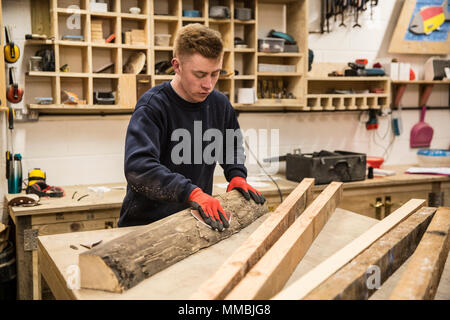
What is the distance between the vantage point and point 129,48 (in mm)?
3117

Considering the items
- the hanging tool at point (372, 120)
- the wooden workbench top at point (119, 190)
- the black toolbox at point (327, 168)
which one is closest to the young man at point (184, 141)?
the wooden workbench top at point (119, 190)

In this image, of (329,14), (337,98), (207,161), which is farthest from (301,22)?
(207,161)

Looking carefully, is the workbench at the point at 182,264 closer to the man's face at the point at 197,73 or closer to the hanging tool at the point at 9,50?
the man's face at the point at 197,73

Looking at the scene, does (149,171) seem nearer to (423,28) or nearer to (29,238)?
(29,238)

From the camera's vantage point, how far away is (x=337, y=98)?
12.1 feet

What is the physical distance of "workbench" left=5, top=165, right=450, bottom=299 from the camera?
262 cm

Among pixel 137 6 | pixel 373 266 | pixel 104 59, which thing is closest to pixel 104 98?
pixel 104 59

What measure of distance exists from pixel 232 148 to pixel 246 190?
1.03 feet

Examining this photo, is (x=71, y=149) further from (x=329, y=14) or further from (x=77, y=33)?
(x=329, y=14)

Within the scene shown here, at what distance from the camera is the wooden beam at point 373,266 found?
1.11 metres

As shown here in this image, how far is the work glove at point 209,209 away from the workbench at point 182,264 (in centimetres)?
7

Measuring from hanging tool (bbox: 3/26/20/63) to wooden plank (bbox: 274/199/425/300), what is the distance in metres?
2.35

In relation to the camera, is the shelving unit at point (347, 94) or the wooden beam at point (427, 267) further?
the shelving unit at point (347, 94)

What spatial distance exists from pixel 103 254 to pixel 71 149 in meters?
2.13
